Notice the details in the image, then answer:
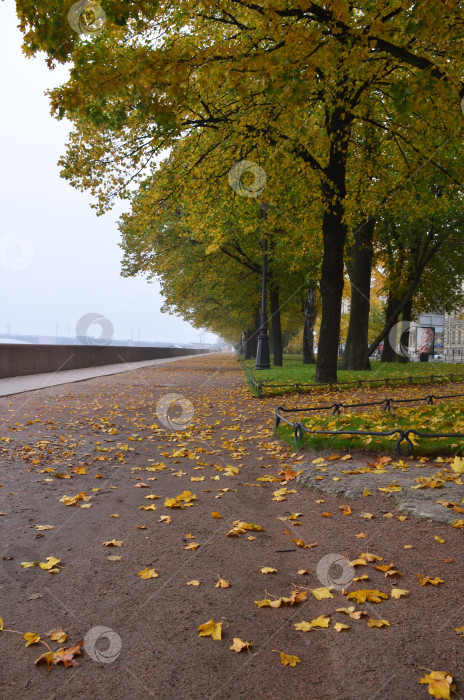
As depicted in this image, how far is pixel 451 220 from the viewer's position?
24375mm

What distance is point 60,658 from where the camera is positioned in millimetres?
2641

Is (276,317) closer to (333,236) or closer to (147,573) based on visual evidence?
(333,236)

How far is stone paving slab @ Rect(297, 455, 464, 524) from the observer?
455 centimetres

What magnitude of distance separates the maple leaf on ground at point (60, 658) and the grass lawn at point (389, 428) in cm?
473

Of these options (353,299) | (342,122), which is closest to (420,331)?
(353,299)

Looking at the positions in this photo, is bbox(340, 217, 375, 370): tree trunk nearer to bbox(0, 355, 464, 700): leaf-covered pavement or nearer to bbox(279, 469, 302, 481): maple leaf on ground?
bbox(0, 355, 464, 700): leaf-covered pavement

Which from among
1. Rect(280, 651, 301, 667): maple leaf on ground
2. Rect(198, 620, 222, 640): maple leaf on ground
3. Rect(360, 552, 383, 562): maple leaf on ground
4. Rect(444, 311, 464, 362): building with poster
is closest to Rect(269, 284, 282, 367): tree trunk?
Rect(360, 552, 383, 562): maple leaf on ground

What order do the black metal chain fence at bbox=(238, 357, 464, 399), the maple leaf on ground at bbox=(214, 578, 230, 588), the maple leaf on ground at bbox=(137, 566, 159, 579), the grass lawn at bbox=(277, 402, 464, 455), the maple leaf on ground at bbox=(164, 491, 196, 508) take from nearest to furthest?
the maple leaf on ground at bbox=(214, 578, 230, 588) < the maple leaf on ground at bbox=(137, 566, 159, 579) < the maple leaf on ground at bbox=(164, 491, 196, 508) < the grass lawn at bbox=(277, 402, 464, 455) < the black metal chain fence at bbox=(238, 357, 464, 399)

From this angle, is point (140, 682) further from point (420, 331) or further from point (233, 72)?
point (420, 331)

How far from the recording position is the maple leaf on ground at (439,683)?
2.30 m

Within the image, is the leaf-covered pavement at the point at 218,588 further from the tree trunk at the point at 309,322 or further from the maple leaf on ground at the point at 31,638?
the tree trunk at the point at 309,322

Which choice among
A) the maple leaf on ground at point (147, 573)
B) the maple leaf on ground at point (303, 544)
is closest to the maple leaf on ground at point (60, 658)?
the maple leaf on ground at point (147, 573)

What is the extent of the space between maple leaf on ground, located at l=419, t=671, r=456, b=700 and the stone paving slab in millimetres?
1994

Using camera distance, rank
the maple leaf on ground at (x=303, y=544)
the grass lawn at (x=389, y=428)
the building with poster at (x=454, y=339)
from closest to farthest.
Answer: the maple leaf on ground at (x=303, y=544) → the grass lawn at (x=389, y=428) → the building with poster at (x=454, y=339)
